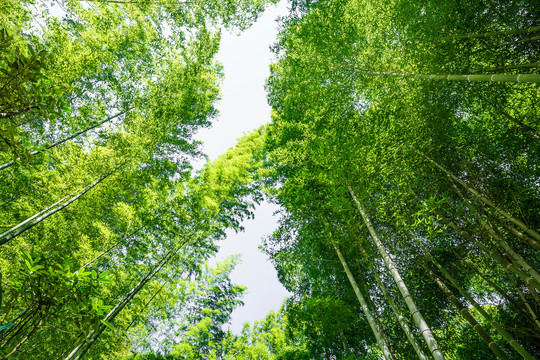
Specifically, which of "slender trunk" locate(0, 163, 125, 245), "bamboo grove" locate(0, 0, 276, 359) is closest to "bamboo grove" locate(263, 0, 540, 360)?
"bamboo grove" locate(0, 0, 276, 359)

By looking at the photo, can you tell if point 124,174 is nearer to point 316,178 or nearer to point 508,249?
point 316,178

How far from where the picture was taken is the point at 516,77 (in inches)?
87.0

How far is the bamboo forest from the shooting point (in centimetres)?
354

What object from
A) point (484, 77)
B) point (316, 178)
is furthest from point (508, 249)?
point (316, 178)

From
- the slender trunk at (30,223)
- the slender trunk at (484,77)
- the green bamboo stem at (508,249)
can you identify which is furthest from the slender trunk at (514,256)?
the slender trunk at (30,223)

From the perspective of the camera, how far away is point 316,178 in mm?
4355

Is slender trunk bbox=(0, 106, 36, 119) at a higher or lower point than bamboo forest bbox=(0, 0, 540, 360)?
lower

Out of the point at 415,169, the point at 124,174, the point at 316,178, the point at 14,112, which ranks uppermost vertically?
the point at 124,174

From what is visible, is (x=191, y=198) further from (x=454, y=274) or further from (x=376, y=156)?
(x=454, y=274)

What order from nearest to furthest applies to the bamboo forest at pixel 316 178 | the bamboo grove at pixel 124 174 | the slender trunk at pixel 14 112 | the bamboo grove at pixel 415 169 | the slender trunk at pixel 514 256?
the slender trunk at pixel 14 112, the slender trunk at pixel 514 256, the bamboo grove at pixel 415 169, the bamboo forest at pixel 316 178, the bamboo grove at pixel 124 174

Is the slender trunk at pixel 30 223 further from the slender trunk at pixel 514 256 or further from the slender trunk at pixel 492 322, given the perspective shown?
the slender trunk at pixel 514 256

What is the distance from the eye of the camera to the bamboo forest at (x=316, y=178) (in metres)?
3.54

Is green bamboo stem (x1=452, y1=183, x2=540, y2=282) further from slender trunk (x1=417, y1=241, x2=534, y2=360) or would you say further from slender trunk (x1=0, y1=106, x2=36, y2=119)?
slender trunk (x1=0, y1=106, x2=36, y2=119)

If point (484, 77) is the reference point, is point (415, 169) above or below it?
above
